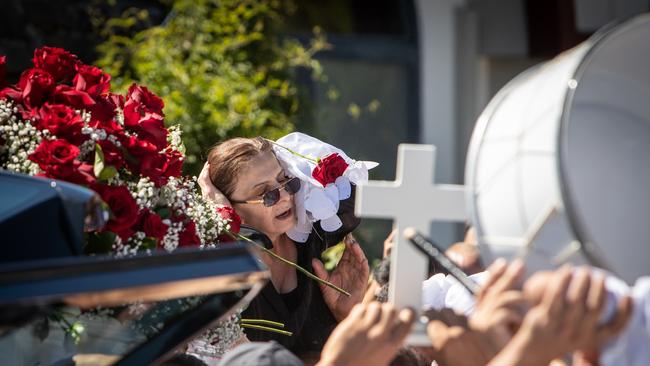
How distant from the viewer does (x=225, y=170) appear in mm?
3432

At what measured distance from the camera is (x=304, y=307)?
137 inches

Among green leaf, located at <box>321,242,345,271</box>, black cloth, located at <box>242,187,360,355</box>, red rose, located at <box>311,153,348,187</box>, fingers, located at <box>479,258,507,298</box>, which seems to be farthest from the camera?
green leaf, located at <box>321,242,345,271</box>

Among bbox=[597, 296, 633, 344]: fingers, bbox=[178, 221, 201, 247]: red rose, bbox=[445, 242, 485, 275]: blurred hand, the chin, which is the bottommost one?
bbox=[445, 242, 485, 275]: blurred hand

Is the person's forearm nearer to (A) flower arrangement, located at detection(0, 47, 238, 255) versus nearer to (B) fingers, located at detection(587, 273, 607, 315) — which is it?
(B) fingers, located at detection(587, 273, 607, 315)

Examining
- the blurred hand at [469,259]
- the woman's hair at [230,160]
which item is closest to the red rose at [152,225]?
the woman's hair at [230,160]

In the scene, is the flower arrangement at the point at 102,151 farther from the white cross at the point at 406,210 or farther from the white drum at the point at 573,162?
the white drum at the point at 573,162

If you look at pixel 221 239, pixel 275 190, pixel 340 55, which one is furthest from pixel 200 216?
pixel 340 55

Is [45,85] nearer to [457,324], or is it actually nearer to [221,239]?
[221,239]

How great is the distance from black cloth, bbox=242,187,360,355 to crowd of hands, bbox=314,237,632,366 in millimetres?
1560

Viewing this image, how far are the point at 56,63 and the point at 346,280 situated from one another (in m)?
1.45

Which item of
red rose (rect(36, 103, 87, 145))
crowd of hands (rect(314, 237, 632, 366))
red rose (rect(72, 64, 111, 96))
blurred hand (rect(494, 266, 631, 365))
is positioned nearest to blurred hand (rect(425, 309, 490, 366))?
crowd of hands (rect(314, 237, 632, 366))

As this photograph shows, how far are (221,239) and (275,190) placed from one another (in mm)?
680

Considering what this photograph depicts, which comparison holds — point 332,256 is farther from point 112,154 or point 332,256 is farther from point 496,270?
point 496,270

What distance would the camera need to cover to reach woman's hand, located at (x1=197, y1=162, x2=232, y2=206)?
11.0 ft
